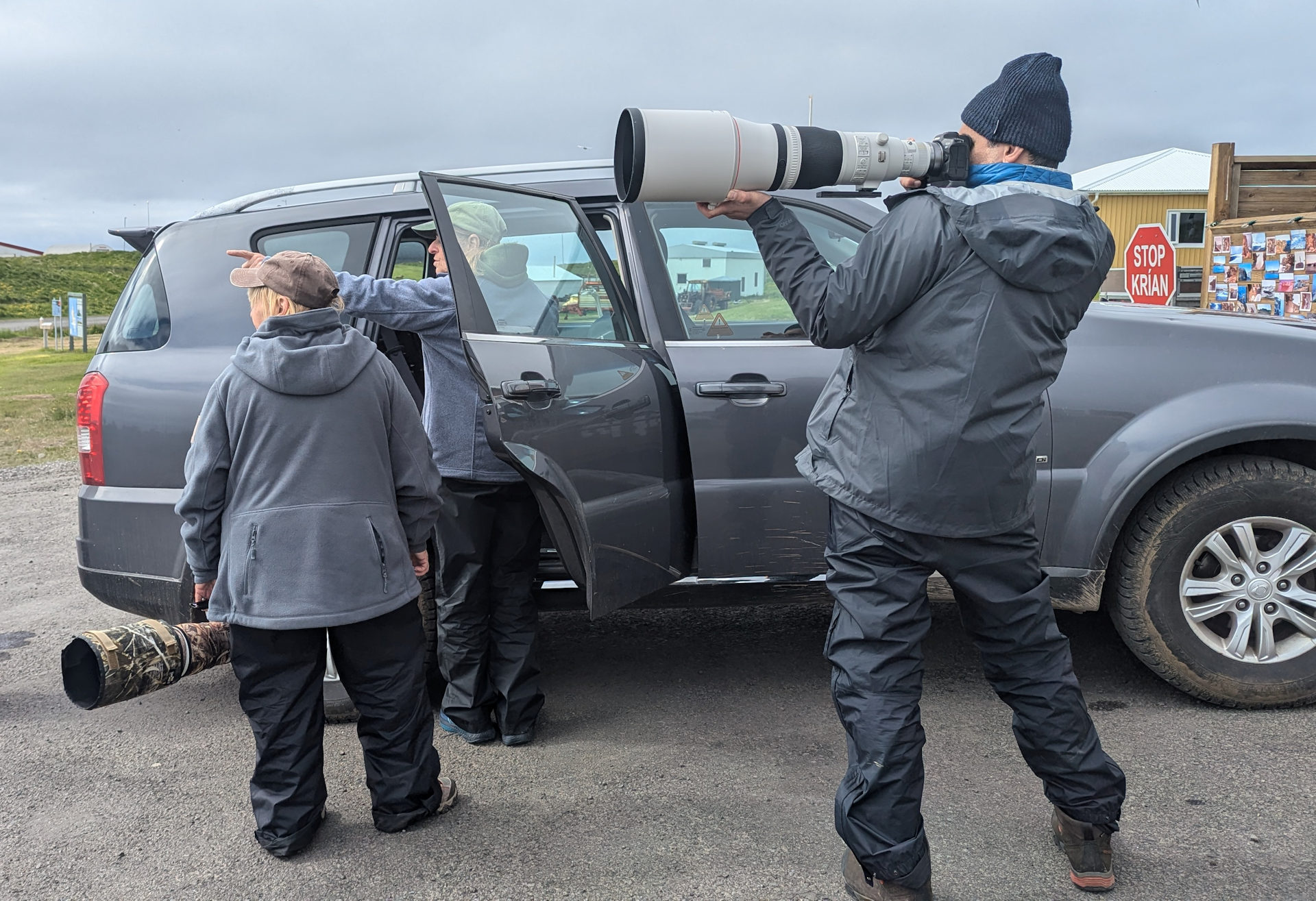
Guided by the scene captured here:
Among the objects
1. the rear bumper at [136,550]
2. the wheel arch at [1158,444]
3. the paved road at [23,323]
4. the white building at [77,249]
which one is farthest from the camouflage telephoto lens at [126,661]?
the white building at [77,249]

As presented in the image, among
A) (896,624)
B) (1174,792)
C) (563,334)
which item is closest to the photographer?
(896,624)

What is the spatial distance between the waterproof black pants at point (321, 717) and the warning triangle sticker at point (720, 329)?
4.31 ft

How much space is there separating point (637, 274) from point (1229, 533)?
6.83 ft

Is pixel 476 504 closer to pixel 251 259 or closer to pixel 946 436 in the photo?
pixel 251 259

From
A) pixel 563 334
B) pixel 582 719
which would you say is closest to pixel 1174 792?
Result: pixel 582 719

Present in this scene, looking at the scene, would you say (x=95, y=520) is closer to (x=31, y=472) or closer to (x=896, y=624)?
(x=896, y=624)

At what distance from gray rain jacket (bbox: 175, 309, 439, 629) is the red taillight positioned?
1035mm

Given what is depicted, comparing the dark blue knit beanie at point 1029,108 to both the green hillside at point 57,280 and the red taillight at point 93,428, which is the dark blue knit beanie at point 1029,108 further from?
the green hillside at point 57,280

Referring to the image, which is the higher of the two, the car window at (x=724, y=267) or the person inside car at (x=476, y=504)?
the car window at (x=724, y=267)

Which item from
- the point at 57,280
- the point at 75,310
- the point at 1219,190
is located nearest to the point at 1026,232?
the point at 1219,190

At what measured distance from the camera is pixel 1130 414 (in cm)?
324

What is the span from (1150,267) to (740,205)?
210 inches

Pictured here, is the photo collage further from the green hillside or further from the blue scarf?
the green hillside

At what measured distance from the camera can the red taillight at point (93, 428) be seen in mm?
3352
